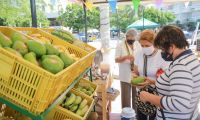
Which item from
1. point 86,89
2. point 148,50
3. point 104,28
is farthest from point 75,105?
point 104,28

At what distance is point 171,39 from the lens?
2.07 meters

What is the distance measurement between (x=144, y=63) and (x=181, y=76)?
1442 mm

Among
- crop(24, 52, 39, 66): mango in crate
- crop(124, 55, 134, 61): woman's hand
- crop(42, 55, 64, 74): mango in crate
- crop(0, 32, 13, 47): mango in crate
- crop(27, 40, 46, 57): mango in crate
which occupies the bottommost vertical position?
crop(124, 55, 134, 61): woman's hand

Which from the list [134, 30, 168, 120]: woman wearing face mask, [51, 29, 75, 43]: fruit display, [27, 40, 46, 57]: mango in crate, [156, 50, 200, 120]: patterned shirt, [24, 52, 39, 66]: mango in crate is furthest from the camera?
[134, 30, 168, 120]: woman wearing face mask

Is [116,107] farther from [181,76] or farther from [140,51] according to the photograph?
[181,76]

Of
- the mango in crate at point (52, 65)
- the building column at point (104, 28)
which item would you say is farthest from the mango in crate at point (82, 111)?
the building column at point (104, 28)

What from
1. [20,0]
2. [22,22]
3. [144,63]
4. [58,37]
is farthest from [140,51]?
[22,22]

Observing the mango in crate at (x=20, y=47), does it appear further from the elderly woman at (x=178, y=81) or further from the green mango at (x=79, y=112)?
the elderly woman at (x=178, y=81)

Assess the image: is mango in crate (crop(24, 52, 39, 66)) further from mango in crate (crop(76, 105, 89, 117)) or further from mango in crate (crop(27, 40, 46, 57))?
mango in crate (crop(76, 105, 89, 117))

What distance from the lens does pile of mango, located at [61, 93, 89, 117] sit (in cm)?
224

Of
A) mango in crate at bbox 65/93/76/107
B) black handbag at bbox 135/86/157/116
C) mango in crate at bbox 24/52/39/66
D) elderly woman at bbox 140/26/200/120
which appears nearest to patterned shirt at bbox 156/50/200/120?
elderly woman at bbox 140/26/200/120

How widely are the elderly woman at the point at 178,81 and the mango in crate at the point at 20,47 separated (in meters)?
1.06

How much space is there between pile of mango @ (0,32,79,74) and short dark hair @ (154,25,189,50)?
0.79 metres

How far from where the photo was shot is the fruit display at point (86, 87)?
2.78 meters
